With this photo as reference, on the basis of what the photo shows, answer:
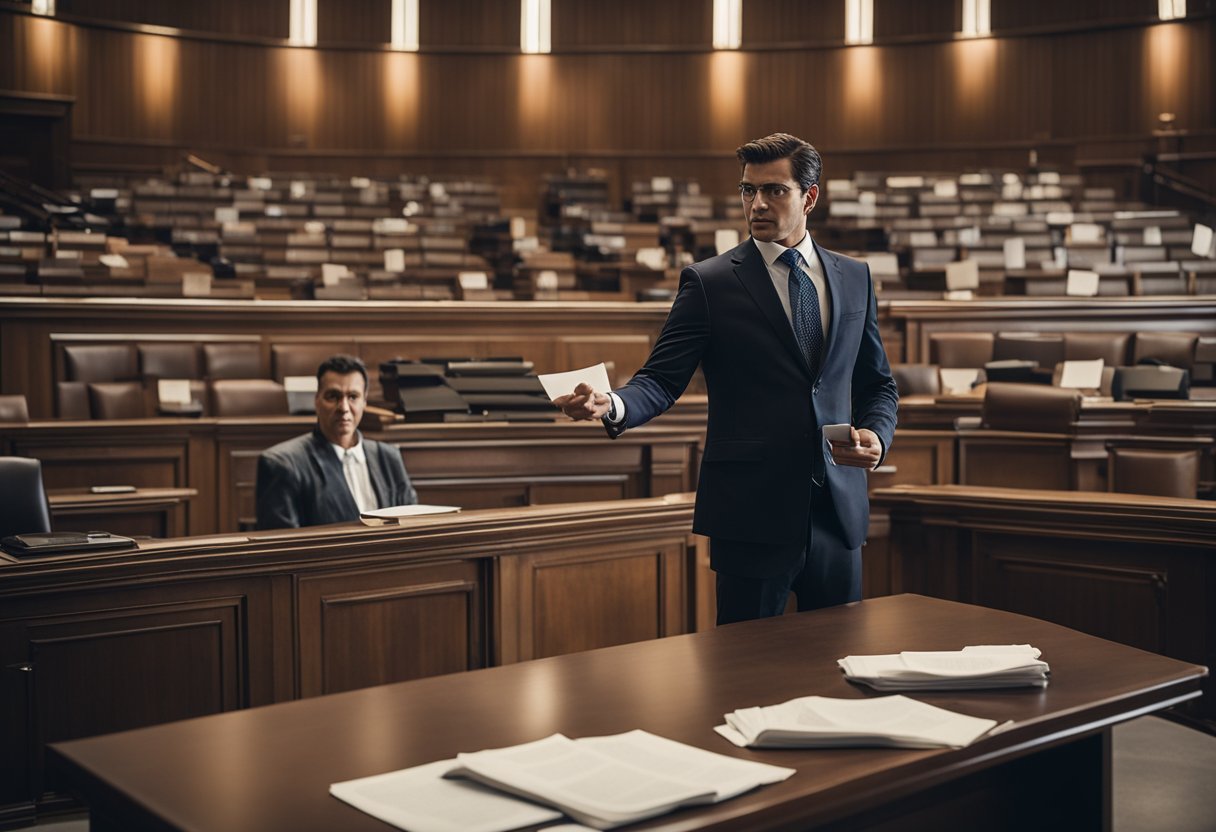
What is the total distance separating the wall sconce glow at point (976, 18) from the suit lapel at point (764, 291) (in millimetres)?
12859

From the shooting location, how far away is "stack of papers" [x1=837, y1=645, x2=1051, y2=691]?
5.12 feet

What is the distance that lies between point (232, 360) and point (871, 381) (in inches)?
186

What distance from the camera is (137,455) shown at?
5.07 meters

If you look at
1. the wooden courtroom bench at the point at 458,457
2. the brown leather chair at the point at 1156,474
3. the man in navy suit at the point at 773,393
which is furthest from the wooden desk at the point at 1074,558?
the man in navy suit at the point at 773,393

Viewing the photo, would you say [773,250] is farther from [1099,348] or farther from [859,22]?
[859,22]

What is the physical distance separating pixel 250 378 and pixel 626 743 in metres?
5.46

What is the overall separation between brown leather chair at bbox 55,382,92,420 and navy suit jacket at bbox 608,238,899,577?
431 centimetres

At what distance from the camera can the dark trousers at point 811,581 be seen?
2172 mm

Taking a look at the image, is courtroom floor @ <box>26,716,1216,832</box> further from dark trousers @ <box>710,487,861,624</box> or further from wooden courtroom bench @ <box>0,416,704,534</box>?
wooden courtroom bench @ <box>0,416,704,534</box>

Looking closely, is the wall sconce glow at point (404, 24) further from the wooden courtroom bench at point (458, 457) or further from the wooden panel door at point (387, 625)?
the wooden panel door at point (387, 625)

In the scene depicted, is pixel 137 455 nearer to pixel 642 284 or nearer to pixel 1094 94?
pixel 642 284

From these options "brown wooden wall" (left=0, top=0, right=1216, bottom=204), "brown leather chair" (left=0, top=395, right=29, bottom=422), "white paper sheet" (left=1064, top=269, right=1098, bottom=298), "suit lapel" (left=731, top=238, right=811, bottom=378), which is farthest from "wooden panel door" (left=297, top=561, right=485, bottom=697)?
"brown wooden wall" (left=0, top=0, right=1216, bottom=204)

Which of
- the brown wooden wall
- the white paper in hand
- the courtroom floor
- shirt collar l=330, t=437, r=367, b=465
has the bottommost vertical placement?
the courtroom floor

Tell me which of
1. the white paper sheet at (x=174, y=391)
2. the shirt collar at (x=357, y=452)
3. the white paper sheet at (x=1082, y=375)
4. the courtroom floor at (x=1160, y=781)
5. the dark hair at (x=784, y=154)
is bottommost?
the courtroom floor at (x=1160, y=781)
